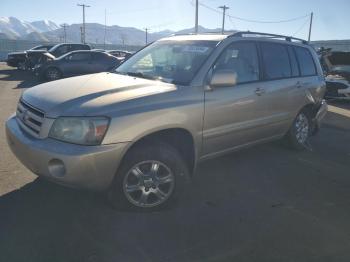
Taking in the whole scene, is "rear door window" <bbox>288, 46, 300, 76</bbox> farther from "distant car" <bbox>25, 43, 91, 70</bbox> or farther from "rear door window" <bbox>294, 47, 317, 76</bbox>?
"distant car" <bbox>25, 43, 91, 70</bbox>

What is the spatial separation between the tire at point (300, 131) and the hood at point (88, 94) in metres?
2.85

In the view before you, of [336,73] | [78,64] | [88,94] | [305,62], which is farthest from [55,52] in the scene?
[88,94]

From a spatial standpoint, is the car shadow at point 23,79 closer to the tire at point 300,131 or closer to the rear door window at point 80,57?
the rear door window at point 80,57

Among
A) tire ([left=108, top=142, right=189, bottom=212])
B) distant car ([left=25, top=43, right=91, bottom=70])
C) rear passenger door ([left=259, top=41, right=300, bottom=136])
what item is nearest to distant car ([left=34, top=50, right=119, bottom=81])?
distant car ([left=25, top=43, right=91, bottom=70])

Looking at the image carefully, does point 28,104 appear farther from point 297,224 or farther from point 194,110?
point 297,224

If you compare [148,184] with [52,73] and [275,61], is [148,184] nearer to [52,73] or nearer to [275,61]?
[275,61]

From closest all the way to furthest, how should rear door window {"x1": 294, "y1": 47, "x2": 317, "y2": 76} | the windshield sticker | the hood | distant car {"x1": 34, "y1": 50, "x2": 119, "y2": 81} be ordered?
the hood
the windshield sticker
rear door window {"x1": 294, "y1": 47, "x2": 317, "y2": 76}
distant car {"x1": 34, "y1": 50, "x2": 119, "y2": 81}

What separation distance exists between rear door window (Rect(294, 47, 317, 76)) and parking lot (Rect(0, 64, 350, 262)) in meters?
1.72

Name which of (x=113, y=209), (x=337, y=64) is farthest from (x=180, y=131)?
(x=337, y=64)

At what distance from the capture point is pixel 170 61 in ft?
15.3

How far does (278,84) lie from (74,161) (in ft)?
10.5

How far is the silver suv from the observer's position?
3.41 m

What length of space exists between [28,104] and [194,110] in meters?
1.71

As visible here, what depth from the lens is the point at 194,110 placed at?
4.05 m
